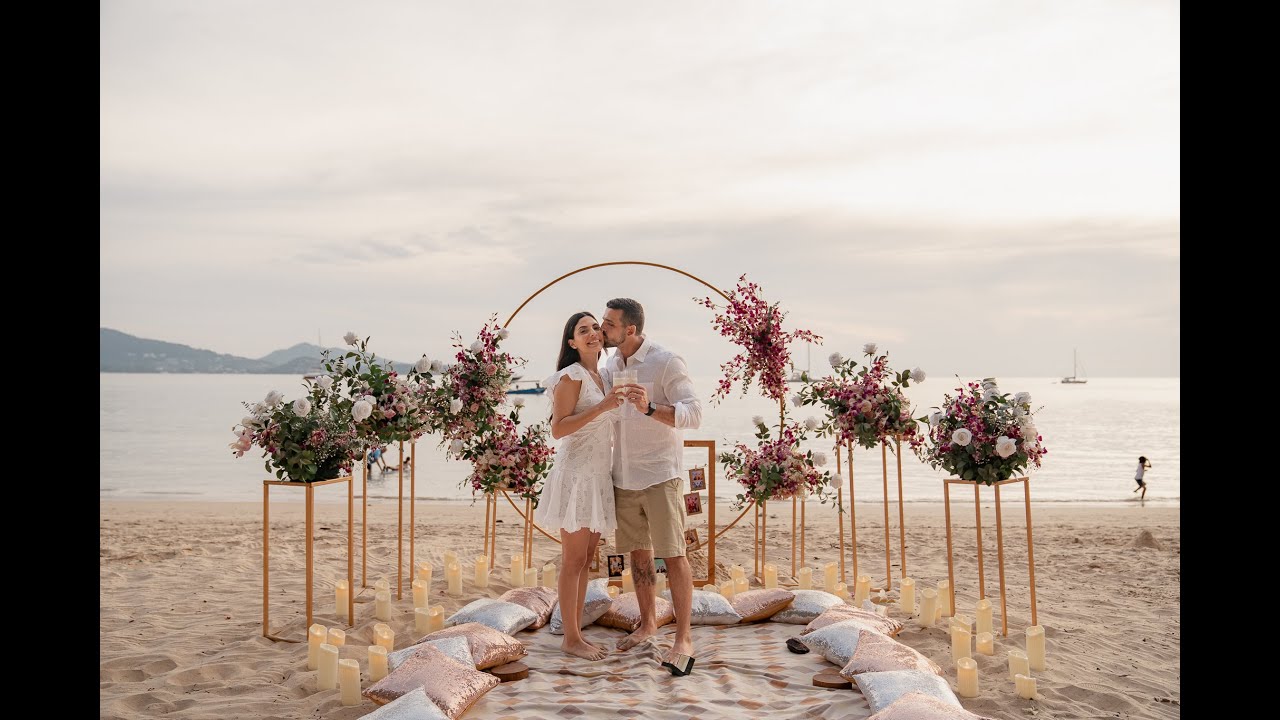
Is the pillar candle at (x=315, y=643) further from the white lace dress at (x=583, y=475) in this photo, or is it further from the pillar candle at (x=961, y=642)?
the pillar candle at (x=961, y=642)

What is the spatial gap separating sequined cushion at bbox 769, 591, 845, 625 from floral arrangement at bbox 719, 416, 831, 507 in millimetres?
995

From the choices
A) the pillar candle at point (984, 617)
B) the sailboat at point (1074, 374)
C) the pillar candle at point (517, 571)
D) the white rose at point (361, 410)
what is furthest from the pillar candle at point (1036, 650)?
the sailboat at point (1074, 374)

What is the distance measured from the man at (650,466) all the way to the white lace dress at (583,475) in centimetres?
12

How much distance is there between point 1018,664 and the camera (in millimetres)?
4438

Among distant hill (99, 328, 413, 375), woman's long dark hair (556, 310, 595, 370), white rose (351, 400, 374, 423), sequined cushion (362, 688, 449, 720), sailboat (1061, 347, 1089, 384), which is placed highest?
distant hill (99, 328, 413, 375)

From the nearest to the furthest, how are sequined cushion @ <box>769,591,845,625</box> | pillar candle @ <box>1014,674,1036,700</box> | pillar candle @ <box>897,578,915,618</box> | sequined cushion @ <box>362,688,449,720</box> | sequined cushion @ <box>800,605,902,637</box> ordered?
sequined cushion @ <box>362,688,449,720</box>, pillar candle @ <box>1014,674,1036,700</box>, sequined cushion @ <box>800,605,902,637</box>, sequined cushion @ <box>769,591,845,625</box>, pillar candle @ <box>897,578,915,618</box>

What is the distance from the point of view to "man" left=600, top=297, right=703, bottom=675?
481 centimetres

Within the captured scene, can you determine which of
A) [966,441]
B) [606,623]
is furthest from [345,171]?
[966,441]

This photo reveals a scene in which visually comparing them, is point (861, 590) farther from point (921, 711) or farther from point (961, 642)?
point (921, 711)

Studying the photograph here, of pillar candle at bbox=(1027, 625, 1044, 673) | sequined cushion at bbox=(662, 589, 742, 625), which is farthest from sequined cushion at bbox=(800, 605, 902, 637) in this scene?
pillar candle at bbox=(1027, 625, 1044, 673)

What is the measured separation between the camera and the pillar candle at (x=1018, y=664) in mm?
4414

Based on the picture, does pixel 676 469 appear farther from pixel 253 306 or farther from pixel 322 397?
pixel 253 306

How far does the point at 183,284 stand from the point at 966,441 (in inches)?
1774

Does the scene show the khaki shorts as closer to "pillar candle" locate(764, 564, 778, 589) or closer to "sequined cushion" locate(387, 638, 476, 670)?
"sequined cushion" locate(387, 638, 476, 670)
